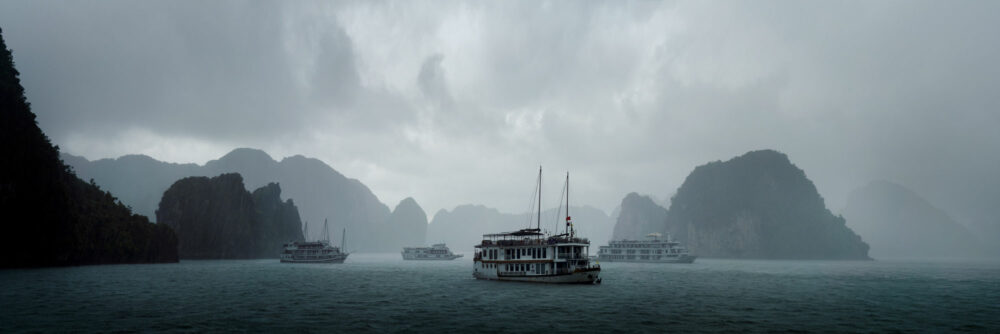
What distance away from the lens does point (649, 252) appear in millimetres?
144250

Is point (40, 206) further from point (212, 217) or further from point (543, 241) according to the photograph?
point (212, 217)

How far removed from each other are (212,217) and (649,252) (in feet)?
475

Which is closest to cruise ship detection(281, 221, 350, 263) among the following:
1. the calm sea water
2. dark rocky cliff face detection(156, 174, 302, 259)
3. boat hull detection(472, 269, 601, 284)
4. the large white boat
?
dark rocky cliff face detection(156, 174, 302, 259)

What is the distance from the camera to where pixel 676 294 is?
48094mm

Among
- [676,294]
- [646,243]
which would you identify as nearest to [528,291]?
[676,294]

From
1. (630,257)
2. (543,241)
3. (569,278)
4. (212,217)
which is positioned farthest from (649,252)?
(212,217)

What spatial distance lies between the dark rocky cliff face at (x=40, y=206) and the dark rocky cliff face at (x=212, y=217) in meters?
70.5

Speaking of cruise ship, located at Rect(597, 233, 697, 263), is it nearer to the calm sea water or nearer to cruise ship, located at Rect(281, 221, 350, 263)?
cruise ship, located at Rect(281, 221, 350, 263)

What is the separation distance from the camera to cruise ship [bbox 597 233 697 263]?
465ft

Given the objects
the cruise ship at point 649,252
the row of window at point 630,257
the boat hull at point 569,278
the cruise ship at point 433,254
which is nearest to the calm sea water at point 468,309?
the boat hull at point 569,278

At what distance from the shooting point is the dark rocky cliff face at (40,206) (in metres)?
66.8

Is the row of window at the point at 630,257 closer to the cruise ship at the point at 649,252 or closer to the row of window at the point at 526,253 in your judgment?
the cruise ship at the point at 649,252

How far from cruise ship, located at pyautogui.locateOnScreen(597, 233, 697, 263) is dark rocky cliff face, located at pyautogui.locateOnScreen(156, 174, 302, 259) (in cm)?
12748

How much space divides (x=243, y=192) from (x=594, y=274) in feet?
534
